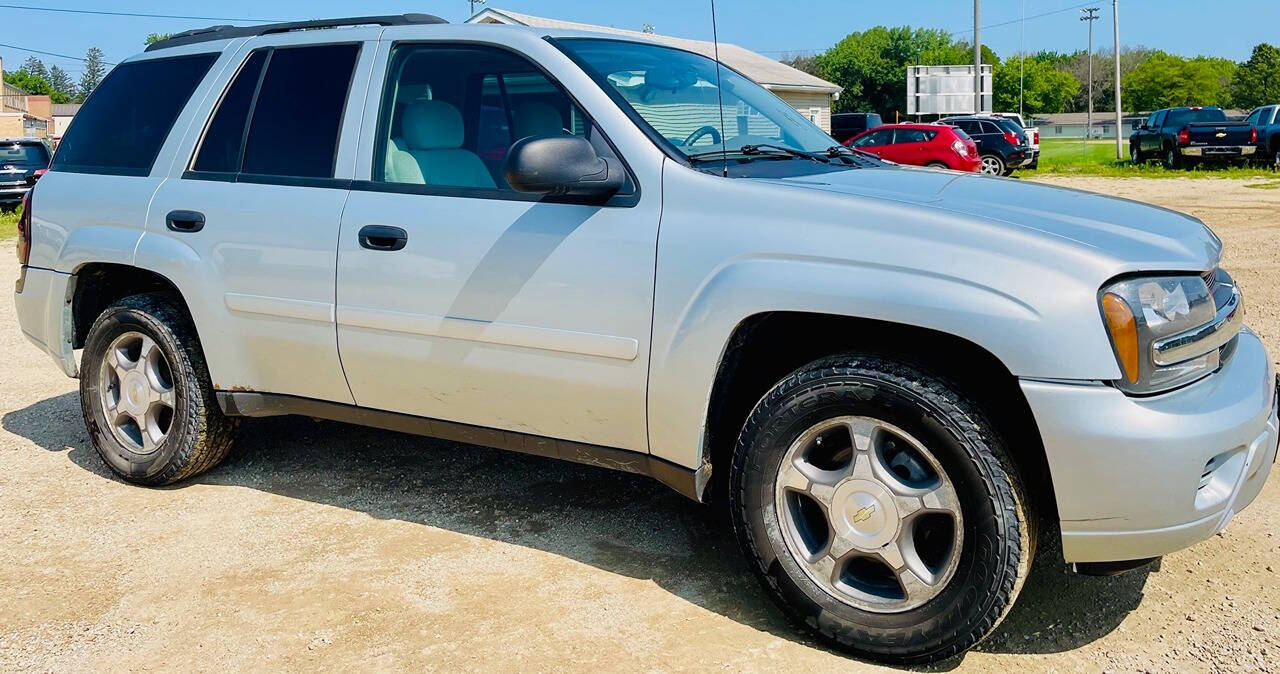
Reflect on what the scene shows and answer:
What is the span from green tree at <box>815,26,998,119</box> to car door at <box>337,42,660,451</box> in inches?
3236

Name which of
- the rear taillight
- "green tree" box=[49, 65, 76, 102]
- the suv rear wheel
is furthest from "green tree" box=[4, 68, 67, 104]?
the rear taillight

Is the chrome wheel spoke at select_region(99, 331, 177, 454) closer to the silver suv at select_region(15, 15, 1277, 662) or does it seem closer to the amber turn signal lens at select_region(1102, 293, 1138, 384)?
the silver suv at select_region(15, 15, 1277, 662)

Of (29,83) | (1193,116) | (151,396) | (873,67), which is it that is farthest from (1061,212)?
(29,83)

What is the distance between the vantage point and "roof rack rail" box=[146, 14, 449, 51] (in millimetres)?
4379

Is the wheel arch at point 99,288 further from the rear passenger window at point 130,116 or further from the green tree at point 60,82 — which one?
the green tree at point 60,82

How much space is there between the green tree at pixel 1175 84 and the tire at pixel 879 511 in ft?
390

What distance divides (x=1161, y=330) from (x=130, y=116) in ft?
13.5

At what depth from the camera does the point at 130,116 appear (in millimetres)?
4922

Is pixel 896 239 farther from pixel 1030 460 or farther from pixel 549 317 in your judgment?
pixel 549 317

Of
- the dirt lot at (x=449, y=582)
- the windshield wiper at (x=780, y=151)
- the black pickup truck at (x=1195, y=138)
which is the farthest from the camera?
the black pickup truck at (x=1195, y=138)

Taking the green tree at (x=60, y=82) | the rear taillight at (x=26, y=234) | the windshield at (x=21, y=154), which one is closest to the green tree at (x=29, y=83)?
the green tree at (x=60, y=82)

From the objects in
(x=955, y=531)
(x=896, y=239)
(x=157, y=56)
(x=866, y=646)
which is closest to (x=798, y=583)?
(x=866, y=646)

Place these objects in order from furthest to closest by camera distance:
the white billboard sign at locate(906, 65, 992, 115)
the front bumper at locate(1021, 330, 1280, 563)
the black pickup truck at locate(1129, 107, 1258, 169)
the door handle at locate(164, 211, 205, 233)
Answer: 1. the white billboard sign at locate(906, 65, 992, 115)
2. the black pickup truck at locate(1129, 107, 1258, 169)
3. the door handle at locate(164, 211, 205, 233)
4. the front bumper at locate(1021, 330, 1280, 563)

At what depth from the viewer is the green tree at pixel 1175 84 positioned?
11138cm
